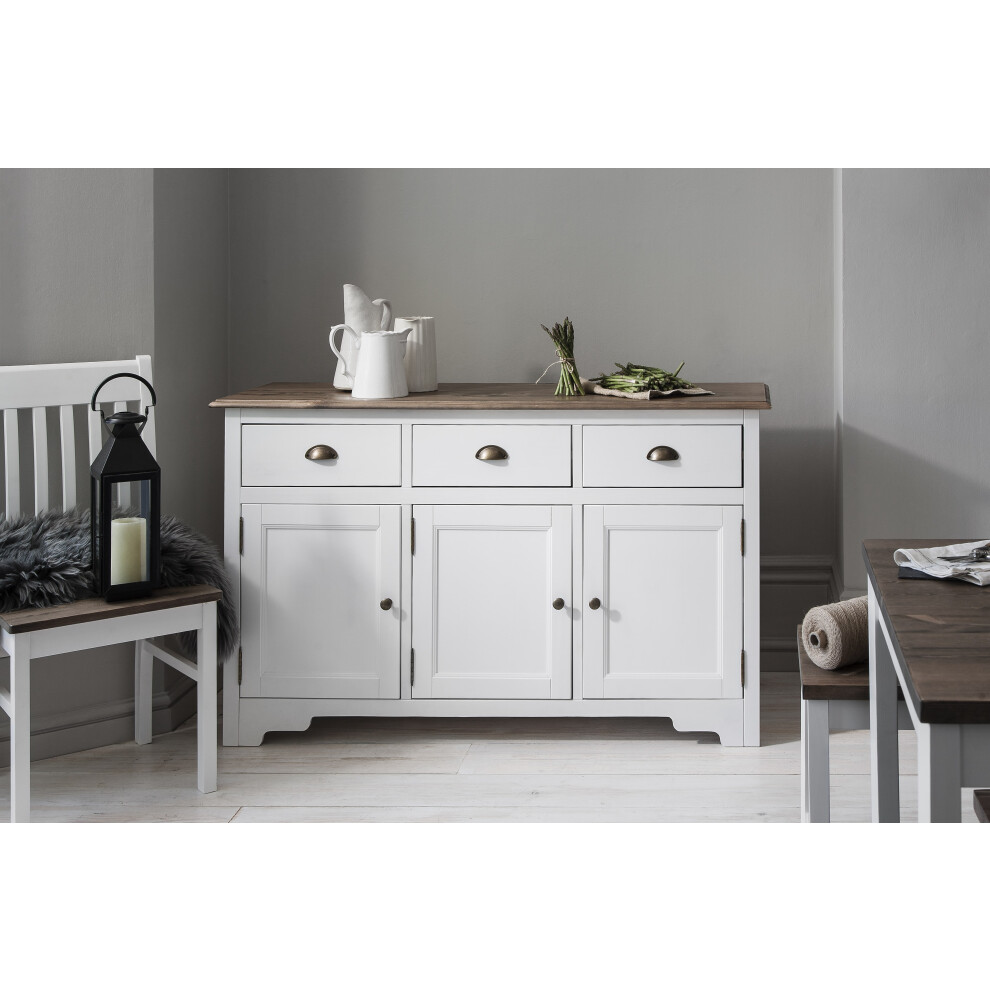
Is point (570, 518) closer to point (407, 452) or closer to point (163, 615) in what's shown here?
point (407, 452)

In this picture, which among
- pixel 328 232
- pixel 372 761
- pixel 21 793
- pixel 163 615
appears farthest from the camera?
pixel 328 232

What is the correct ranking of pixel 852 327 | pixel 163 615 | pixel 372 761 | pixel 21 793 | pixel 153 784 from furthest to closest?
pixel 852 327 → pixel 372 761 → pixel 153 784 → pixel 163 615 → pixel 21 793

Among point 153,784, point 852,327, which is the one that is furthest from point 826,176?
point 153,784

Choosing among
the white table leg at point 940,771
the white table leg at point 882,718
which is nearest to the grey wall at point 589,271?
the white table leg at point 882,718

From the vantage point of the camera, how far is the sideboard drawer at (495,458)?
111 inches

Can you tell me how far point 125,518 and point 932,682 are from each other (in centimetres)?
184

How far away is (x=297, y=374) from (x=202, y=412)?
0.38m

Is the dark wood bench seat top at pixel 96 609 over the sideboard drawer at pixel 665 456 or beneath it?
beneath

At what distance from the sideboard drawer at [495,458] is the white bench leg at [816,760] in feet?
3.39

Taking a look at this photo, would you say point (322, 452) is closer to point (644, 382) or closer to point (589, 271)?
point (644, 382)

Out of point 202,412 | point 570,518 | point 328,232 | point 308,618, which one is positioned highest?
point 328,232

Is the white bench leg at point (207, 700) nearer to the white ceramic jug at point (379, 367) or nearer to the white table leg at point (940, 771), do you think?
the white ceramic jug at point (379, 367)

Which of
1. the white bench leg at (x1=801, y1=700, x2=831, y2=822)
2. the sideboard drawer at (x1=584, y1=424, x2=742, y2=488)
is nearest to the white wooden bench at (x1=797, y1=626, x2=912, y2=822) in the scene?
the white bench leg at (x1=801, y1=700, x2=831, y2=822)

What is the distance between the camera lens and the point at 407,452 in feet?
9.31
